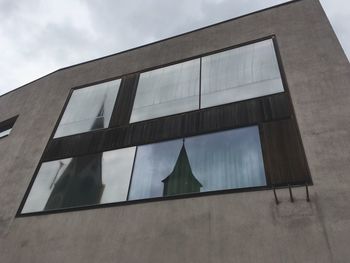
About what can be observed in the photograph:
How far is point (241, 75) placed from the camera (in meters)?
9.88

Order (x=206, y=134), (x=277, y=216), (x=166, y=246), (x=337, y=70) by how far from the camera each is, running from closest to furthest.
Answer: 1. (x=277, y=216)
2. (x=166, y=246)
3. (x=337, y=70)
4. (x=206, y=134)

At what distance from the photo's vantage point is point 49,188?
9812 mm

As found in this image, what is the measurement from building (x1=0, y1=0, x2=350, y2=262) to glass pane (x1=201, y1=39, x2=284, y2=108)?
1.9 inches

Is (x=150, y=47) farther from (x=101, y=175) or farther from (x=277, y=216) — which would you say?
(x=277, y=216)

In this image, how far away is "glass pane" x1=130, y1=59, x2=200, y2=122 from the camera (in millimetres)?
10180

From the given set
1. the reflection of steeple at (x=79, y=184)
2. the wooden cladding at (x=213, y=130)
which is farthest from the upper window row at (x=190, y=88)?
the reflection of steeple at (x=79, y=184)

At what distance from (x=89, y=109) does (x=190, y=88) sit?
14.0 feet

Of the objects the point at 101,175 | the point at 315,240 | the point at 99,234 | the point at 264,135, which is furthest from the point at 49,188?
the point at 315,240

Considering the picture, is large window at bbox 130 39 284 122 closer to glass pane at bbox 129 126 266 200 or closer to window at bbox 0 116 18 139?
glass pane at bbox 129 126 266 200

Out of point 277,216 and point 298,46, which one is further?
point 298,46

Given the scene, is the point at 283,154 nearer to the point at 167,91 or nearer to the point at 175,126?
the point at 175,126

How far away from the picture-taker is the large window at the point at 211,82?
941cm

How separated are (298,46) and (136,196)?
6907mm

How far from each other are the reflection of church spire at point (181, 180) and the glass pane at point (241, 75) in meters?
2.24
